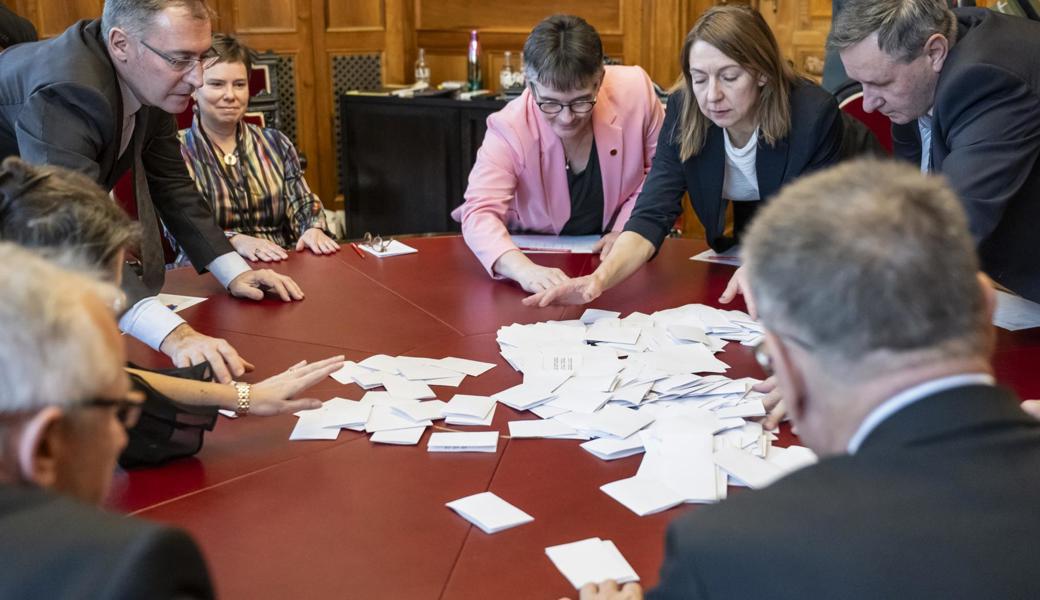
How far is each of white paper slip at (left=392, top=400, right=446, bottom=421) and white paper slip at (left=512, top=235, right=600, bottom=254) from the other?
125cm

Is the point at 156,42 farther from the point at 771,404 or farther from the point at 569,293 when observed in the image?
the point at 771,404

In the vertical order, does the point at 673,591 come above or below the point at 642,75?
below

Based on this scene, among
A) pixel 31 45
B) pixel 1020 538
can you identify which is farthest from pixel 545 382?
pixel 31 45

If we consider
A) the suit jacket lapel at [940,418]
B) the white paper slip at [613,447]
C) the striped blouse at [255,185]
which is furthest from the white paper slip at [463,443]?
the striped blouse at [255,185]

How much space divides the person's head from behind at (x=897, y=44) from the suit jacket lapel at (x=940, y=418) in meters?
1.53

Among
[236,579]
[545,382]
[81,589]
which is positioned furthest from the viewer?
[545,382]

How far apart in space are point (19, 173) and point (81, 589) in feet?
3.20

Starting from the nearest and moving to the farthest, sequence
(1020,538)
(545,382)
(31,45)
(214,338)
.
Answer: (1020,538) < (545,382) < (214,338) < (31,45)

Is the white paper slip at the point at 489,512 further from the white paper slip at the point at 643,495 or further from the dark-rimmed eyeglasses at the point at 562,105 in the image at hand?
the dark-rimmed eyeglasses at the point at 562,105

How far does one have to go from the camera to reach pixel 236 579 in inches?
57.9

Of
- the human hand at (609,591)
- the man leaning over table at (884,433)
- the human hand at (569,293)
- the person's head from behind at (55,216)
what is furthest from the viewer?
the human hand at (569,293)

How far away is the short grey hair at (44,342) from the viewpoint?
947mm

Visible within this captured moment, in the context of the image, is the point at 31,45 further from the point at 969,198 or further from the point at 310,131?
the point at 310,131

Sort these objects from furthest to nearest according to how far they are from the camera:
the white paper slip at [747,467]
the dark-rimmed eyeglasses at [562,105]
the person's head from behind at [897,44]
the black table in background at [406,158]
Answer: the black table in background at [406,158] → the dark-rimmed eyeglasses at [562,105] → the person's head from behind at [897,44] → the white paper slip at [747,467]
